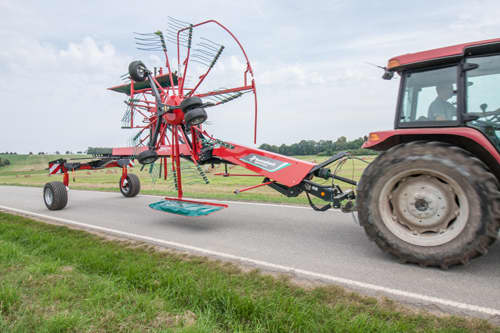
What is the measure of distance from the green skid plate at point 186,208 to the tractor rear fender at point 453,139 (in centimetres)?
300

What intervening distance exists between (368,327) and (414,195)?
1.98 metres

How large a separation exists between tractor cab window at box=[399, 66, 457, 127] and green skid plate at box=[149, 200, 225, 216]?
3.54 metres

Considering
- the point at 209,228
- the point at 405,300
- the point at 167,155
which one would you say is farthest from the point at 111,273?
the point at 167,155

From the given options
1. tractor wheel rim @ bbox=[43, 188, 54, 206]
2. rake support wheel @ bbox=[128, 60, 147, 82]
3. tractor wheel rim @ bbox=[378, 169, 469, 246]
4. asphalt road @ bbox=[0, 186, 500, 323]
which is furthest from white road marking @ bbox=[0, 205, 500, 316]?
tractor wheel rim @ bbox=[43, 188, 54, 206]

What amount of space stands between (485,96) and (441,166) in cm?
105

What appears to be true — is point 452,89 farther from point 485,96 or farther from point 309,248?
point 309,248

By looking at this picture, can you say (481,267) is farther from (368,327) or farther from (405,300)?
(368,327)

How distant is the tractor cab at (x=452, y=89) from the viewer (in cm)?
344

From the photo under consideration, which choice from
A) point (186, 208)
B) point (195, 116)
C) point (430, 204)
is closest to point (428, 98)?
point (430, 204)

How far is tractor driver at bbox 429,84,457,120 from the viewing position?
3652mm

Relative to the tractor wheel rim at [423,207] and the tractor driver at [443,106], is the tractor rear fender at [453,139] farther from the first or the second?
the tractor wheel rim at [423,207]

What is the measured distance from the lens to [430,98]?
3850 mm

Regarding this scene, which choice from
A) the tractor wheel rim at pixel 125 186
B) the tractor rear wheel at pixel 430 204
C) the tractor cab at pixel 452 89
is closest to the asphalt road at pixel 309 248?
the tractor rear wheel at pixel 430 204

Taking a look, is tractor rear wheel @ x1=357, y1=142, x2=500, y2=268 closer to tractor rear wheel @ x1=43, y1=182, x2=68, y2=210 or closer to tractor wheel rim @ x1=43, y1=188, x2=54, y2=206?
tractor rear wheel @ x1=43, y1=182, x2=68, y2=210
